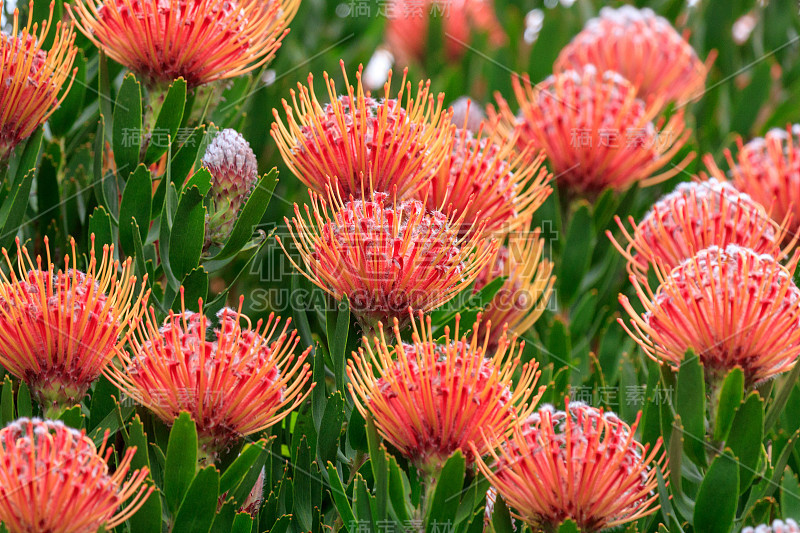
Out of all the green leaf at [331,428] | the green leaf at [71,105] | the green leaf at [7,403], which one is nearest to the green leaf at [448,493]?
the green leaf at [331,428]

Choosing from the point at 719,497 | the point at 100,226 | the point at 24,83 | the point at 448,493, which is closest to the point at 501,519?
the point at 448,493

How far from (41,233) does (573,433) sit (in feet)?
5.95

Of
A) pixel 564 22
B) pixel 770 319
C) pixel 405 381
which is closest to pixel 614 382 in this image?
pixel 770 319

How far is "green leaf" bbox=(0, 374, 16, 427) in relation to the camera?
7.60 ft

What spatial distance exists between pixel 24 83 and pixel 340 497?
1.40 meters

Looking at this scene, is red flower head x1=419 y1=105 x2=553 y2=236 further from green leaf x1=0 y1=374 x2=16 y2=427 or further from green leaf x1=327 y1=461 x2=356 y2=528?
green leaf x1=0 y1=374 x2=16 y2=427

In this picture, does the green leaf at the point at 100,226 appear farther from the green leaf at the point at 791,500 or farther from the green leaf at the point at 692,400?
the green leaf at the point at 791,500

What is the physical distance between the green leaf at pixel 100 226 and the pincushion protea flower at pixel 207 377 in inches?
20.8

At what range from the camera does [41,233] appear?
9.92 ft

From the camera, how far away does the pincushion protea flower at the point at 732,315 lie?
2336mm

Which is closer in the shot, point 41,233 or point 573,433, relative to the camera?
point 573,433

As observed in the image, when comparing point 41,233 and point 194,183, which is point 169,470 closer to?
point 194,183

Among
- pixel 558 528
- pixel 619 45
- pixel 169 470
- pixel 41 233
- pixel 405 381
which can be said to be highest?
pixel 619 45

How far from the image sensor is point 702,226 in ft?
9.34
